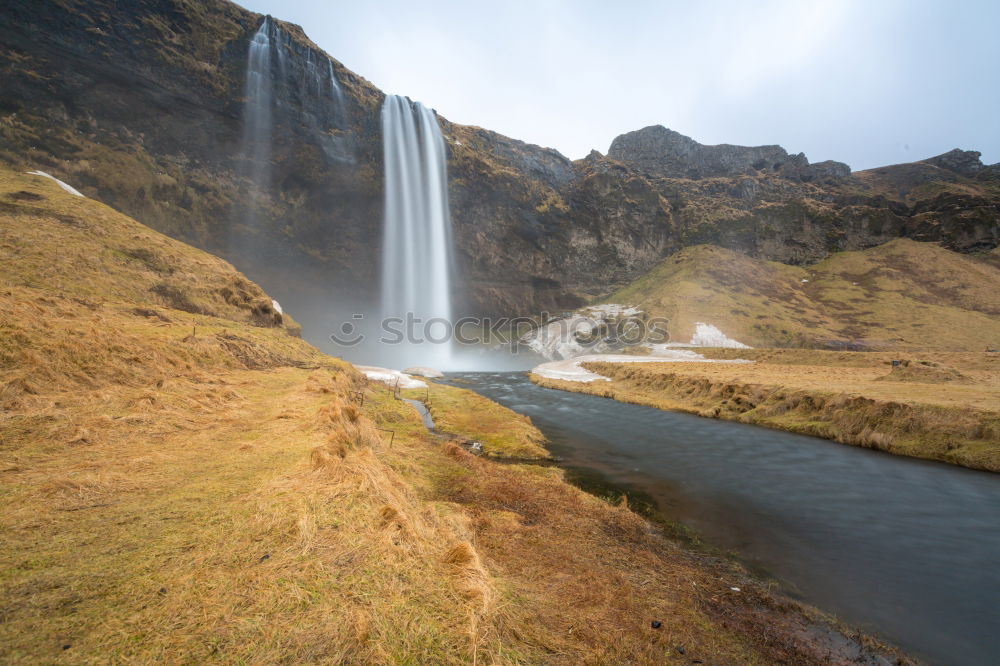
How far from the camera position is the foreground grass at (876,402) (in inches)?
585

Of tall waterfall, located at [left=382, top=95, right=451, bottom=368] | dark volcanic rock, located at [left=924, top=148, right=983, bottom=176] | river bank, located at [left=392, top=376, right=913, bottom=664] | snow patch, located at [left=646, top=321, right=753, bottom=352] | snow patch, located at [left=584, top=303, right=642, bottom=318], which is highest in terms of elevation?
dark volcanic rock, located at [left=924, top=148, right=983, bottom=176]

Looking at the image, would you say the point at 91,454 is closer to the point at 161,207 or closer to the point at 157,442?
the point at 157,442

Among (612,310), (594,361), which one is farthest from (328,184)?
(612,310)

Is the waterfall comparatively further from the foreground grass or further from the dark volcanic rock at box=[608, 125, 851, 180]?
the dark volcanic rock at box=[608, 125, 851, 180]

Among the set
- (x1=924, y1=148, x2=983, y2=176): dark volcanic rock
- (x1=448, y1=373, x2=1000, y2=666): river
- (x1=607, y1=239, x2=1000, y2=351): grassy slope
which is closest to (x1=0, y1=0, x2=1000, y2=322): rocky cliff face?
(x1=924, y1=148, x2=983, y2=176): dark volcanic rock

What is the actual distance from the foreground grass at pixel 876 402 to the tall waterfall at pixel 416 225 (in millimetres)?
59306

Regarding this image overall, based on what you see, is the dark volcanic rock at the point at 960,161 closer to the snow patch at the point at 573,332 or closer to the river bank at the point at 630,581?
the snow patch at the point at 573,332

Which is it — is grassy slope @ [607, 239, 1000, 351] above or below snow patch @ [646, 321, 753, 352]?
above

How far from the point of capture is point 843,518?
34.6 feet

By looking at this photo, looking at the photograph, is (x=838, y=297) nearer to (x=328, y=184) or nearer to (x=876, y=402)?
(x=876, y=402)

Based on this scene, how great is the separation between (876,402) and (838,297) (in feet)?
301

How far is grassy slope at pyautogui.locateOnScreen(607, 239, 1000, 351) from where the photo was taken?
231 ft

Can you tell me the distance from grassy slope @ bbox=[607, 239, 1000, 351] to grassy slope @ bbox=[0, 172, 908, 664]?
74.3m

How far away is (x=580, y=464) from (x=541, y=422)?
347 inches
